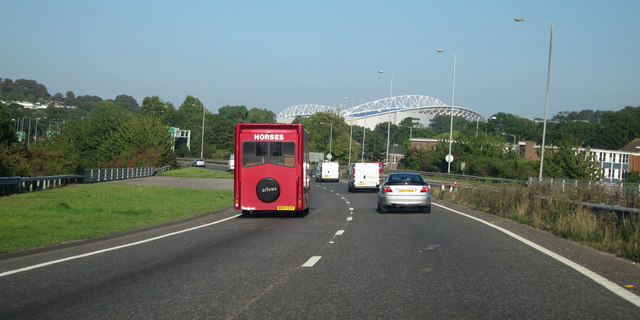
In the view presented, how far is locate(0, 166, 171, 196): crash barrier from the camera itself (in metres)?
30.8

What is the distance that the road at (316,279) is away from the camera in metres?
6.75

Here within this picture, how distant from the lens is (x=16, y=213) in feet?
63.9

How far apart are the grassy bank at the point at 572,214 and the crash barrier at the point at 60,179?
2192 cm

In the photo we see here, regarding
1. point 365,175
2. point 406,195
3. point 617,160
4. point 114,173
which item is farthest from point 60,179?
point 617,160

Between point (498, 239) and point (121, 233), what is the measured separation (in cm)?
895

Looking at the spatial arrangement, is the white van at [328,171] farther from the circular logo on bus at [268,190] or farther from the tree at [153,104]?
the tree at [153,104]

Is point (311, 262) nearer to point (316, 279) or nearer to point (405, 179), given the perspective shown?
point (316, 279)

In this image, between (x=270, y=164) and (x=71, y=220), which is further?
(x=270, y=164)

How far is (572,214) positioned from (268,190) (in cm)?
933

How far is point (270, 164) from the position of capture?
2072cm

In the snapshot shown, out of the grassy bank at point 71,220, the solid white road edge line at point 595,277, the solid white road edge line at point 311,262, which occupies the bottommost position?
the grassy bank at point 71,220

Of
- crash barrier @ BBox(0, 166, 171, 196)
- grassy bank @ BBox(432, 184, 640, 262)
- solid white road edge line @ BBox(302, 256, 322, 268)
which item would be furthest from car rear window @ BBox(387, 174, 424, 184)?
crash barrier @ BBox(0, 166, 171, 196)

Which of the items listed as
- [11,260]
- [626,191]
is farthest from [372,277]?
[626,191]

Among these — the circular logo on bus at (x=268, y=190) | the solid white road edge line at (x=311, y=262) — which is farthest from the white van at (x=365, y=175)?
the solid white road edge line at (x=311, y=262)
